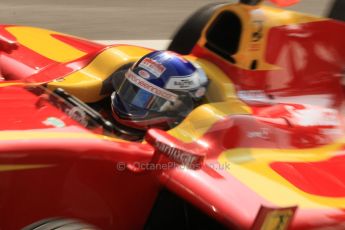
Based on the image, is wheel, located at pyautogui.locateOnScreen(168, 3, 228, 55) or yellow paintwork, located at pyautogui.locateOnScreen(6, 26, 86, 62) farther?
wheel, located at pyautogui.locateOnScreen(168, 3, 228, 55)

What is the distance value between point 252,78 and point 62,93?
2.77 feet

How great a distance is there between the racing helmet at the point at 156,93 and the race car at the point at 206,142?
9 cm

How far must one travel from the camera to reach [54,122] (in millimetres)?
2307

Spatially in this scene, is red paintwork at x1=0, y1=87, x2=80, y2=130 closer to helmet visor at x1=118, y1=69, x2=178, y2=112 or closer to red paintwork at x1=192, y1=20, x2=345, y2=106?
helmet visor at x1=118, y1=69, x2=178, y2=112

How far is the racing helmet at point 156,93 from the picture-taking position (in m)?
2.54

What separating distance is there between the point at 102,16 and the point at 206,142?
13.4 feet

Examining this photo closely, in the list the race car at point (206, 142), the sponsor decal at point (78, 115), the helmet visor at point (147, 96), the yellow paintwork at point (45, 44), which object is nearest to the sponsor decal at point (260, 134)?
the race car at point (206, 142)

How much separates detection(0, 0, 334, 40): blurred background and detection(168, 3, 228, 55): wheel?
1964 millimetres

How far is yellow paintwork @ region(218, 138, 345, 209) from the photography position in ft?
7.73

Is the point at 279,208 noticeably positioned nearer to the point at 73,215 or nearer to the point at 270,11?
the point at 73,215

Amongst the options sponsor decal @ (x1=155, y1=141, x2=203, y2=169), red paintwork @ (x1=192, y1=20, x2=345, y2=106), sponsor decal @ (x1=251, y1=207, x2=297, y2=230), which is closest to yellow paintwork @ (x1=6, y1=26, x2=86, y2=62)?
red paintwork @ (x1=192, y1=20, x2=345, y2=106)

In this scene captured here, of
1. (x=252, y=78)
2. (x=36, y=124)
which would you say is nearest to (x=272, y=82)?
(x=252, y=78)

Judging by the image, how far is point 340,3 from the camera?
356 centimetres

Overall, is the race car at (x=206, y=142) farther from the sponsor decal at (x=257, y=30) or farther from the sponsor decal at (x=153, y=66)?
the sponsor decal at (x=153, y=66)
